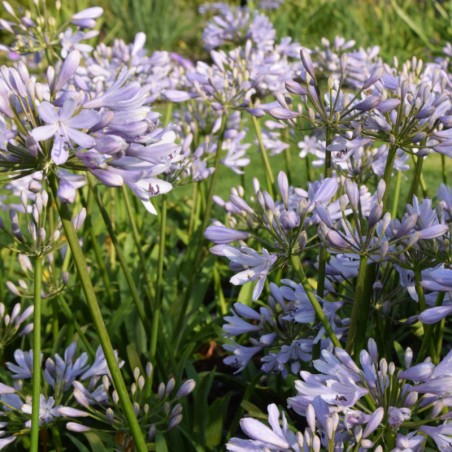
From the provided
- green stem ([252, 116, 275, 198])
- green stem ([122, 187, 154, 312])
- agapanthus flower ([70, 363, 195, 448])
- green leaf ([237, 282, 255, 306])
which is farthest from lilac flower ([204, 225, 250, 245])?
green stem ([252, 116, 275, 198])

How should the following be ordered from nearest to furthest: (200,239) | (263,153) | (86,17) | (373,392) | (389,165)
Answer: (373,392) → (389,165) → (200,239) → (86,17) → (263,153)

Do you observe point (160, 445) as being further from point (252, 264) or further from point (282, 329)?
point (252, 264)

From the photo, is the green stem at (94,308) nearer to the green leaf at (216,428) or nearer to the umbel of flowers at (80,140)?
the umbel of flowers at (80,140)

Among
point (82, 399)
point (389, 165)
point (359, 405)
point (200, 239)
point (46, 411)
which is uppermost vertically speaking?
point (389, 165)

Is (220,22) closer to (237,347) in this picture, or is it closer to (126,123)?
(237,347)

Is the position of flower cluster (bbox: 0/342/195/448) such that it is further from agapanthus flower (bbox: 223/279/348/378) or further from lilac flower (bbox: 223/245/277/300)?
lilac flower (bbox: 223/245/277/300)

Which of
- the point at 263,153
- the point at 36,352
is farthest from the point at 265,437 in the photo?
the point at 263,153

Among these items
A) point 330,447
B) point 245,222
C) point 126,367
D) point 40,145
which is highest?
point 40,145

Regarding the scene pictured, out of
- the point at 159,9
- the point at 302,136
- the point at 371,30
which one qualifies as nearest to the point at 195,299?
the point at 302,136

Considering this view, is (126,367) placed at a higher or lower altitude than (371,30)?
lower
